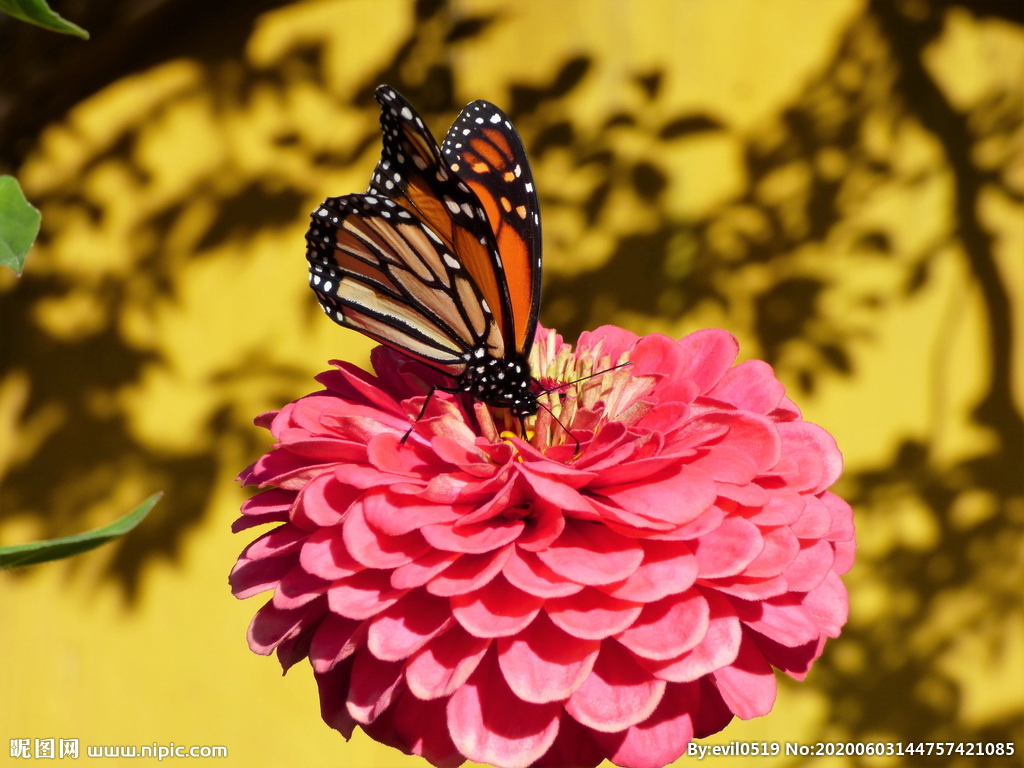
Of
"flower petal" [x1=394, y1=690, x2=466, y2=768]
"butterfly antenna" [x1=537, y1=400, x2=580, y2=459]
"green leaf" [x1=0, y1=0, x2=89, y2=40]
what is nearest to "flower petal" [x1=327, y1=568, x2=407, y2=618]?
"flower petal" [x1=394, y1=690, x2=466, y2=768]

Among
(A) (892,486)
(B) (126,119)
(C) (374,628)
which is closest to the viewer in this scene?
(C) (374,628)

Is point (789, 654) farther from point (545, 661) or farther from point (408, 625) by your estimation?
point (408, 625)

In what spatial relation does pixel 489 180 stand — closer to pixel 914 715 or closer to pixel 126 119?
pixel 126 119

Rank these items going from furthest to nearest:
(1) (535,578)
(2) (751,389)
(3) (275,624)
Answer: (2) (751,389) → (3) (275,624) → (1) (535,578)

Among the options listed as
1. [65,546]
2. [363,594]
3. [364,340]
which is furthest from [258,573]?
[364,340]

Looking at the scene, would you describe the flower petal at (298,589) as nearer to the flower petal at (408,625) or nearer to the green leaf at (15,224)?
the flower petal at (408,625)

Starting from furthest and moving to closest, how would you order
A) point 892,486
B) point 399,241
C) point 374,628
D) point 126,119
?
point 892,486
point 126,119
point 399,241
point 374,628

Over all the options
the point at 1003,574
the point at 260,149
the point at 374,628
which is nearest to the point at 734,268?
the point at 1003,574
